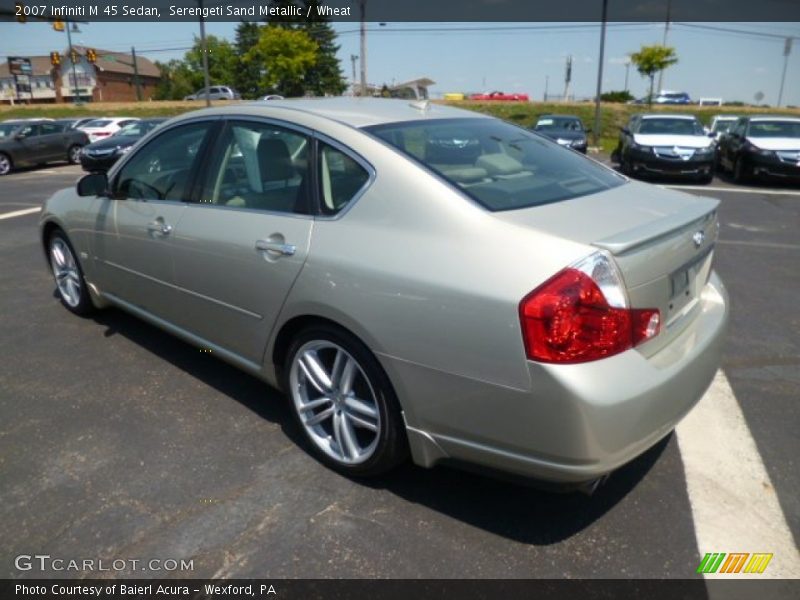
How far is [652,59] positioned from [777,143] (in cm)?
3148

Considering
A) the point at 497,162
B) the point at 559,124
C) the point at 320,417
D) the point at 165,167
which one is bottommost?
the point at 320,417

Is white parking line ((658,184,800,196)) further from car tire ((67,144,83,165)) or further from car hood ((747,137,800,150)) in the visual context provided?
car tire ((67,144,83,165))

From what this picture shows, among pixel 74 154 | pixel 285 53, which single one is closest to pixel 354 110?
pixel 74 154

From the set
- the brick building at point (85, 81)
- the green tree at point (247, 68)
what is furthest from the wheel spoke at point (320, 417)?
the brick building at point (85, 81)

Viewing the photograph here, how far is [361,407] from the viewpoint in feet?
8.70

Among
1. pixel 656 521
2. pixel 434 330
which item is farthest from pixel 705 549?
pixel 434 330

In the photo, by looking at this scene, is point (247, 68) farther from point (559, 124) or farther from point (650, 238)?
point (650, 238)

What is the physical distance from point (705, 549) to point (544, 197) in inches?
58.2

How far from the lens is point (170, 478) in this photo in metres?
2.80

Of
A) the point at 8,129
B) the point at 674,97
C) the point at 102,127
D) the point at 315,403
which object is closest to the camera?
the point at 315,403

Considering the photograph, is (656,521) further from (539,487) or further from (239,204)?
(239,204)

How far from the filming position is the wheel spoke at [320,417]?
2.81 meters

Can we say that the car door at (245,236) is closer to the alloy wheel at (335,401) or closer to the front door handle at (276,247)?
the front door handle at (276,247)

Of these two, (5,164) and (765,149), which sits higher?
(765,149)
